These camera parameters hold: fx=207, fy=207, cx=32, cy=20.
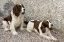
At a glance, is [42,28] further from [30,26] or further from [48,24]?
[30,26]

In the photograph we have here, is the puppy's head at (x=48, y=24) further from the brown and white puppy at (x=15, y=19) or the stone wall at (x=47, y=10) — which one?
the stone wall at (x=47, y=10)

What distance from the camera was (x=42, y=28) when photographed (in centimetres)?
629

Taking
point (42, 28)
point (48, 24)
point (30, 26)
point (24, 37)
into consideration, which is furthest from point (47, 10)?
point (24, 37)

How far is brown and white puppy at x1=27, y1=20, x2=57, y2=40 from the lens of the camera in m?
6.11

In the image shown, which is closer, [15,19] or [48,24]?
[48,24]

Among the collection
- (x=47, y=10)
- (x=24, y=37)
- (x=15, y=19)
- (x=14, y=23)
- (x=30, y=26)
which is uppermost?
(x=47, y=10)

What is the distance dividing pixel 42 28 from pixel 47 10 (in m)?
1.08

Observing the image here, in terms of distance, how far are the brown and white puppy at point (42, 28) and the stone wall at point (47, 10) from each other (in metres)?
0.66

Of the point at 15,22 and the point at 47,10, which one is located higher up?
the point at 47,10

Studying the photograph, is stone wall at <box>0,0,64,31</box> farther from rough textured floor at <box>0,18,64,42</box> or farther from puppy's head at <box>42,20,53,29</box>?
puppy's head at <box>42,20,53,29</box>

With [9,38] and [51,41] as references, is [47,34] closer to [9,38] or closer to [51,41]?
[51,41]

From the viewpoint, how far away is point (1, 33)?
6.63 meters

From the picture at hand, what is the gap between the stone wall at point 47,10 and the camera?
684 cm

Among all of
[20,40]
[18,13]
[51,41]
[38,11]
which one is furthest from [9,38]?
[38,11]
